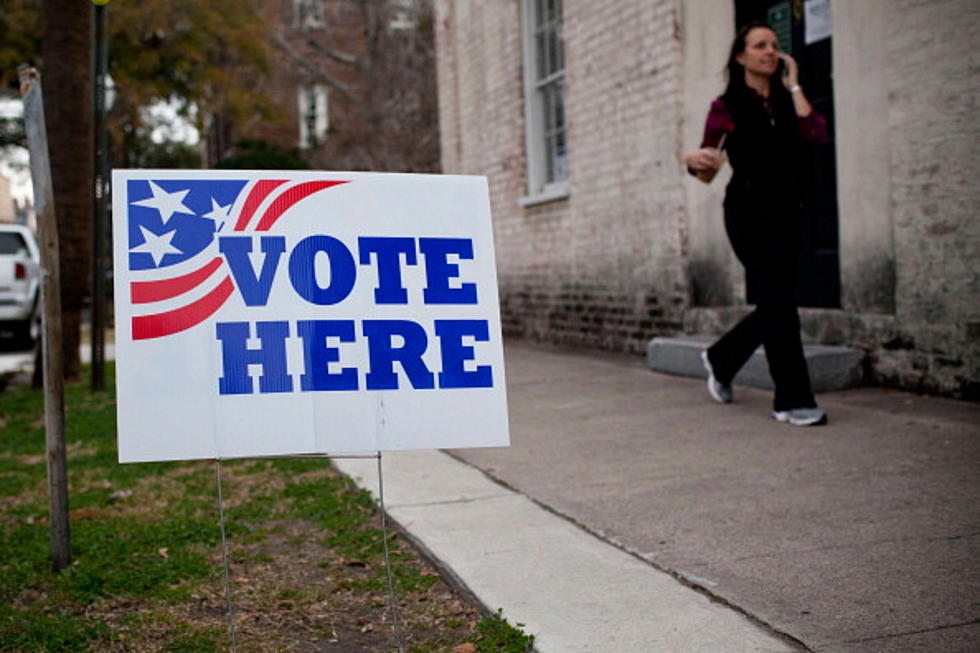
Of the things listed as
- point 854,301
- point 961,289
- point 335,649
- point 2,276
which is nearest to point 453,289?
point 335,649

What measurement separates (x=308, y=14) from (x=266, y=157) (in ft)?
13.9

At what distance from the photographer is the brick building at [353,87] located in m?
26.0

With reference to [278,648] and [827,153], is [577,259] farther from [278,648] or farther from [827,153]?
[278,648]

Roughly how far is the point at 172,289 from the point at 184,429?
0.37 meters

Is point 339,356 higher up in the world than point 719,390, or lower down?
higher up

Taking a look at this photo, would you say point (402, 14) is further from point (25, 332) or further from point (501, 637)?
point (501, 637)

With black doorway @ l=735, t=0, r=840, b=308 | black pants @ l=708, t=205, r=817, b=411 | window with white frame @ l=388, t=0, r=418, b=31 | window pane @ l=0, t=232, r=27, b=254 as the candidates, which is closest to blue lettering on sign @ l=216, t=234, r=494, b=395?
black pants @ l=708, t=205, r=817, b=411

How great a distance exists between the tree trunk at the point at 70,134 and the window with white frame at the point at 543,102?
4.71 meters

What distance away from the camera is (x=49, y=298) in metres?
3.78

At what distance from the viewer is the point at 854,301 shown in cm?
694

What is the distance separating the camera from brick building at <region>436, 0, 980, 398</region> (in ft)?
20.1

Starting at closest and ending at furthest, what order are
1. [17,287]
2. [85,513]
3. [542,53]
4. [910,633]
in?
1. [910,633]
2. [85,513]
3. [542,53]
4. [17,287]

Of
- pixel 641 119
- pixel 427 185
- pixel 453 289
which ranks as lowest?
pixel 453 289

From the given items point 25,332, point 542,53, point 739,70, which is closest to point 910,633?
point 739,70
